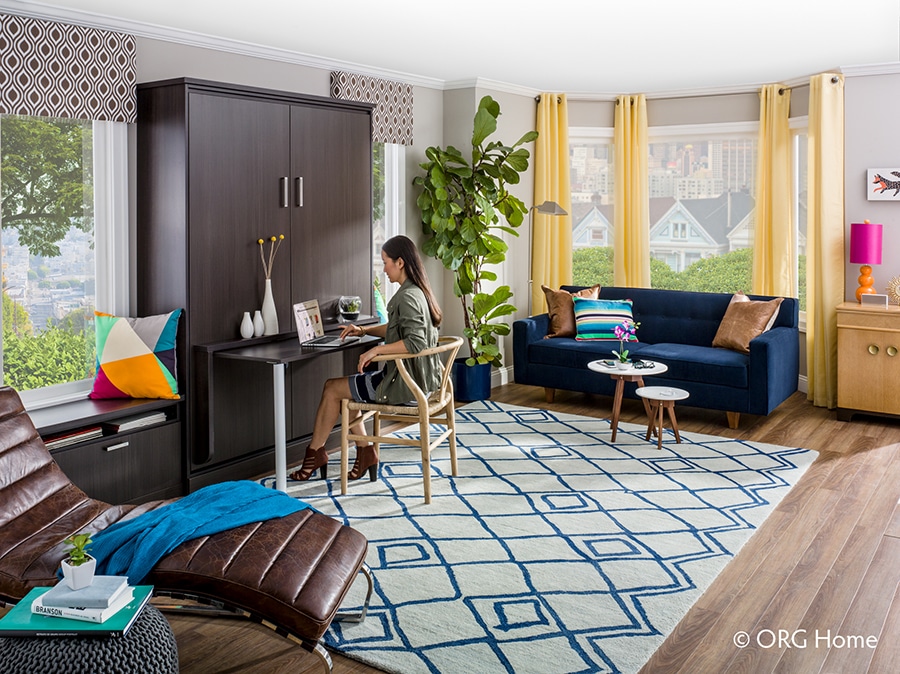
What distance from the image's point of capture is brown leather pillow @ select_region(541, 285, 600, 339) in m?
6.52

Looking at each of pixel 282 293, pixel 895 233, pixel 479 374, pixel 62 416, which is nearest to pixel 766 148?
pixel 895 233

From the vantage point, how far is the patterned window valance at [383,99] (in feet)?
18.5

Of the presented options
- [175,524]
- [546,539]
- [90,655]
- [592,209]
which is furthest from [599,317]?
[90,655]

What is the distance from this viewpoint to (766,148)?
21.5 ft

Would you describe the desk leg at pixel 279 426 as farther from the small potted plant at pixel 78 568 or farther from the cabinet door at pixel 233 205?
the small potted plant at pixel 78 568

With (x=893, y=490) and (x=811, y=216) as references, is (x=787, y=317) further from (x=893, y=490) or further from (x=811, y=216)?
(x=893, y=490)

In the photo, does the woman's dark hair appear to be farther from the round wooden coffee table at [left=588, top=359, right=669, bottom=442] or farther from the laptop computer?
the round wooden coffee table at [left=588, top=359, right=669, bottom=442]

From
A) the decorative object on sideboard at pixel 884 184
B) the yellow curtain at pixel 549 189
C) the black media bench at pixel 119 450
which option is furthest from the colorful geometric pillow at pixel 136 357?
the decorative object on sideboard at pixel 884 184

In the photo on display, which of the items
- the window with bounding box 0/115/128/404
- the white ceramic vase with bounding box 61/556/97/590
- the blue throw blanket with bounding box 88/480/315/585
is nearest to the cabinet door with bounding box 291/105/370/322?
the window with bounding box 0/115/128/404

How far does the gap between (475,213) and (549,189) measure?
1.07 metres

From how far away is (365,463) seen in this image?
452 centimetres

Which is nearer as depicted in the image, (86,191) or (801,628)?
(801,628)

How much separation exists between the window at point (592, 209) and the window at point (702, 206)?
1.20 feet

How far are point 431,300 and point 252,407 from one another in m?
1.14
